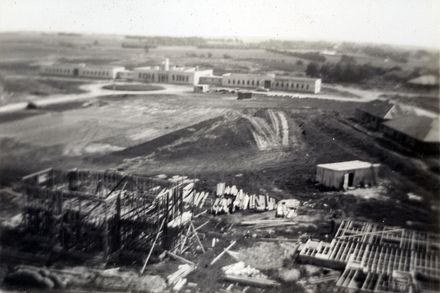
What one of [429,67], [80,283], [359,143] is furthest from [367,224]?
[80,283]

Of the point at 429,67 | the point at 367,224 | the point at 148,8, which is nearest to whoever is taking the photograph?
the point at 429,67

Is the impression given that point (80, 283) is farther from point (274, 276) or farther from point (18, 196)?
point (274, 276)

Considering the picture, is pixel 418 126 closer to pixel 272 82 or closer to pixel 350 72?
pixel 350 72

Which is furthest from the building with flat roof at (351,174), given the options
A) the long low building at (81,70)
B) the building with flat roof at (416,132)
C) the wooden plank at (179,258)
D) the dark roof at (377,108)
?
the long low building at (81,70)

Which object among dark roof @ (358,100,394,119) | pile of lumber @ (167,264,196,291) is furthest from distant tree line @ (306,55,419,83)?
pile of lumber @ (167,264,196,291)

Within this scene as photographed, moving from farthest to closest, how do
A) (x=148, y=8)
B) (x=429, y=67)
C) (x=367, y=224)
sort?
(x=148, y=8) < (x=367, y=224) < (x=429, y=67)

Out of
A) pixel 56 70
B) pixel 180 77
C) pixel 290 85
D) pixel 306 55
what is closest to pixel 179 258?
pixel 180 77
